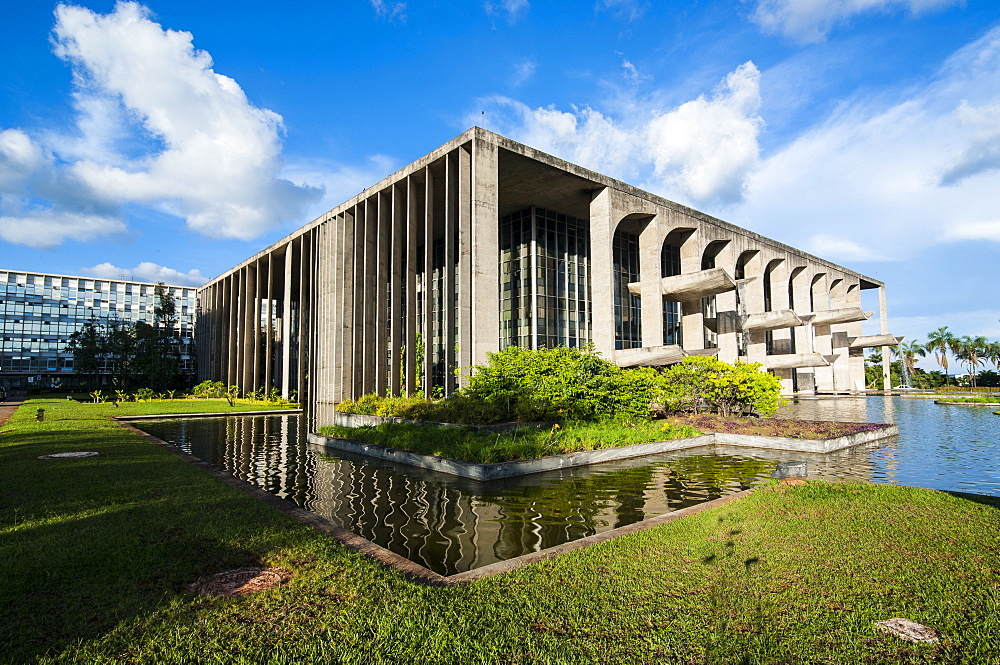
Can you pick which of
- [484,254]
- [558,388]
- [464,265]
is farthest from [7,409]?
[558,388]

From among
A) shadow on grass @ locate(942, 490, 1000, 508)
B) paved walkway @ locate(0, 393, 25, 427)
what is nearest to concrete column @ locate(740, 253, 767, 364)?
shadow on grass @ locate(942, 490, 1000, 508)

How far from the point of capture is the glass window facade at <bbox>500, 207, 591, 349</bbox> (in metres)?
34.3

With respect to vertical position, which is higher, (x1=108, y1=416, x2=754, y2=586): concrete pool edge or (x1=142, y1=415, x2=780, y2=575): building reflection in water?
(x1=108, y1=416, x2=754, y2=586): concrete pool edge

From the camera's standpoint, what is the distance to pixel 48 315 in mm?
74625

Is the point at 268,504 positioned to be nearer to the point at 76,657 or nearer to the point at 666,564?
the point at 76,657

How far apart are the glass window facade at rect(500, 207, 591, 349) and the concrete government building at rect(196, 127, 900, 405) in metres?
0.10

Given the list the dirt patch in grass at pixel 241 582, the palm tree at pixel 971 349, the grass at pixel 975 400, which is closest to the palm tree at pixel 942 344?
the palm tree at pixel 971 349

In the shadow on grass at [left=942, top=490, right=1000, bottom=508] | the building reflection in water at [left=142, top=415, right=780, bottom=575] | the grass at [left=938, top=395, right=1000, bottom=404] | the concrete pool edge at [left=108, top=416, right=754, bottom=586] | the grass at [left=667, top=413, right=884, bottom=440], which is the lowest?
the grass at [left=938, top=395, right=1000, bottom=404]

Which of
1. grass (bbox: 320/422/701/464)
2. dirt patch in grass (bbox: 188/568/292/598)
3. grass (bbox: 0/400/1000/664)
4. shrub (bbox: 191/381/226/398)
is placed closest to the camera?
grass (bbox: 0/400/1000/664)

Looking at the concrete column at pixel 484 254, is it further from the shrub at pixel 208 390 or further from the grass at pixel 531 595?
the shrub at pixel 208 390

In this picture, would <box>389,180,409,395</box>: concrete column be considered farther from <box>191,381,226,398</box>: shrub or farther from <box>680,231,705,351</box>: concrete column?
<box>191,381,226,398</box>: shrub

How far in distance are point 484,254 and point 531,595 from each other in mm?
20286

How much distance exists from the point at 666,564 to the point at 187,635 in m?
4.61

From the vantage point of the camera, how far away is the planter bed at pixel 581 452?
12.8 metres
